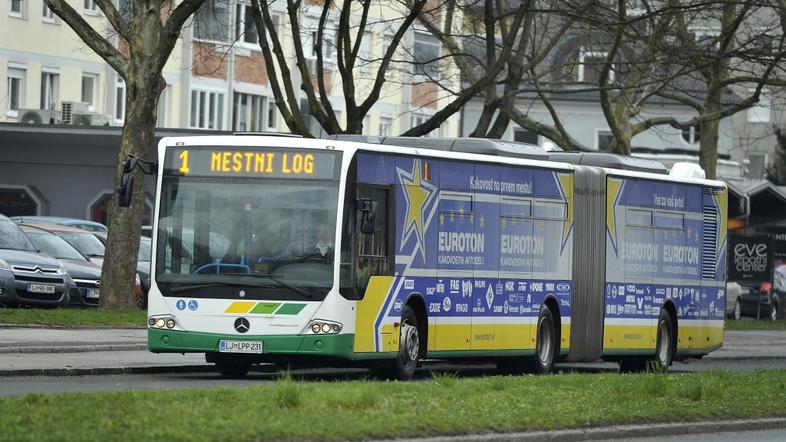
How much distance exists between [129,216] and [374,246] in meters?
11.3

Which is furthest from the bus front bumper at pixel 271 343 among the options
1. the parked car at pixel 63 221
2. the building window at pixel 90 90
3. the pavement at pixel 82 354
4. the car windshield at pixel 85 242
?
the building window at pixel 90 90

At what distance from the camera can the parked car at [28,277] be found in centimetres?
3005

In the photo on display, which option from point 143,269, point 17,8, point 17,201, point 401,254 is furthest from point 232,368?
point 17,8

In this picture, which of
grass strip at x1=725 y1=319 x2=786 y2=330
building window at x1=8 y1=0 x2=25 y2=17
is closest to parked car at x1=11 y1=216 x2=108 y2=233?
building window at x1=8 y1=0 x2=25 y2=17

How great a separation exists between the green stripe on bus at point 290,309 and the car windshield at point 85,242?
17.0 metres

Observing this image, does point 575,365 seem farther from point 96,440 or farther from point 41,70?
point 41,70

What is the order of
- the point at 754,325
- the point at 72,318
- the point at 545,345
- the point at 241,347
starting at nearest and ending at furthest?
1. the point at 241,347
2. the point at 545,345
3. the point at 72,318
4. the point at 754,325

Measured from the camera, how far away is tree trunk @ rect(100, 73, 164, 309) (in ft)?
100

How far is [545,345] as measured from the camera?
953 inches

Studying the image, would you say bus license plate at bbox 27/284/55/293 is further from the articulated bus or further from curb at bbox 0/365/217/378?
the articulated bus

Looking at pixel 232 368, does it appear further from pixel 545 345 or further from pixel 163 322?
pixel 545 345

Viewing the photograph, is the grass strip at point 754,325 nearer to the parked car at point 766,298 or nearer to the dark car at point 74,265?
the parked car at point 766,298

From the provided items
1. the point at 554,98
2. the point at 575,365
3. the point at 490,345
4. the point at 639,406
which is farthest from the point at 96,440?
the point at 554,98

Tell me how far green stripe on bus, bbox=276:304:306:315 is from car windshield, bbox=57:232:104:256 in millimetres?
17047
